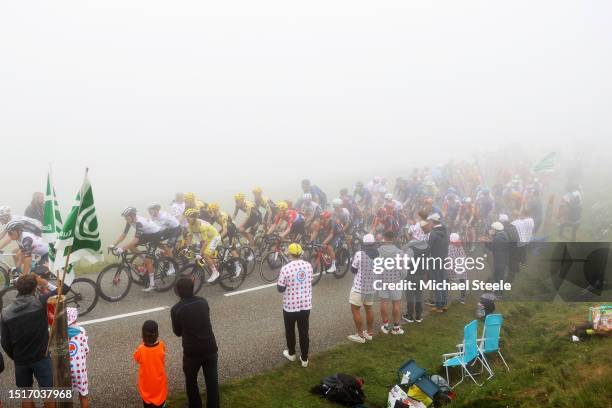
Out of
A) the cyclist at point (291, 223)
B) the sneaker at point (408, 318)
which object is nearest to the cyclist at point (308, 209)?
the cyclist at point (291, 223)

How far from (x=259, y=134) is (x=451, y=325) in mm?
123426

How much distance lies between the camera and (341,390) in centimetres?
627

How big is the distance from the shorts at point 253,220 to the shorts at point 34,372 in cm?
807

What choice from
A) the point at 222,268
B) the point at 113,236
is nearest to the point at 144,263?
the point at 222,268

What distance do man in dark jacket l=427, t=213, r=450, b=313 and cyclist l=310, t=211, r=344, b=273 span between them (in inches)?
130

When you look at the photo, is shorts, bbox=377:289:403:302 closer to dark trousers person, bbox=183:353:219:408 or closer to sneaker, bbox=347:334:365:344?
sneaker, bbox=347:334:365:344

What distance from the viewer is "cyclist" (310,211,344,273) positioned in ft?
40.6

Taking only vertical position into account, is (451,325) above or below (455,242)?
below

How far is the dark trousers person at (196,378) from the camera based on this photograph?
5.44 m

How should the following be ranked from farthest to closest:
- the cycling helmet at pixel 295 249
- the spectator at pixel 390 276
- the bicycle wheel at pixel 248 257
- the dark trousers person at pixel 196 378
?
the bicycle wheel at pixel 248 257
the spectator at pixel 390 276
the cycling helmet at pixel 295 249
the dark trousers person at pixel 196 378

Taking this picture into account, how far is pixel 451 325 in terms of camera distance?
30.8 feet

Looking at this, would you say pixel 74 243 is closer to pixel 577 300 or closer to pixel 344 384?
pixel 344 384

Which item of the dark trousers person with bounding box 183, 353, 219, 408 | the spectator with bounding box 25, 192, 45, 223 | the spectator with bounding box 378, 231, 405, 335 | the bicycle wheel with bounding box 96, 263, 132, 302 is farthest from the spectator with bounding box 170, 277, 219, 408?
the spectator with bounding box 25, 192, 45, 223

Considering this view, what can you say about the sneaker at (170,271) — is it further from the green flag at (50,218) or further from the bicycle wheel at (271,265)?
the green flag at (50,218)
